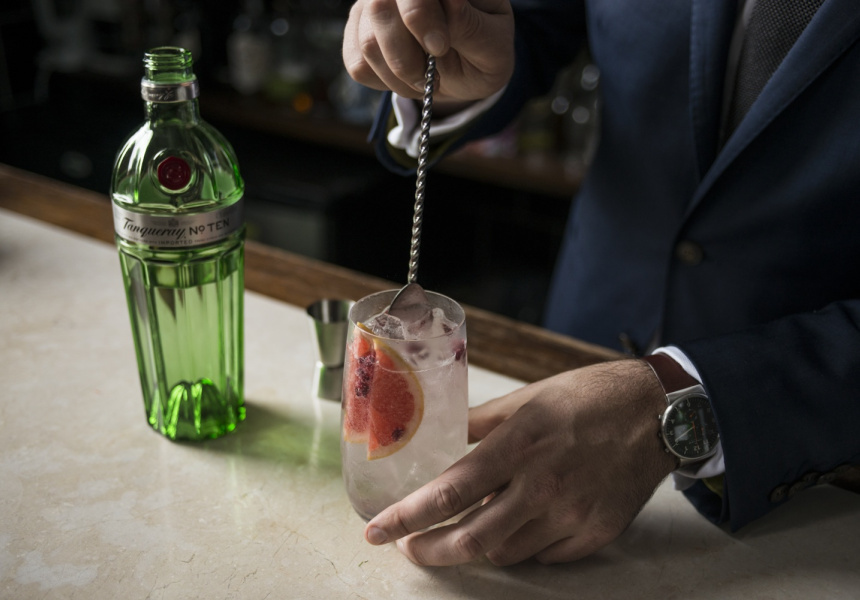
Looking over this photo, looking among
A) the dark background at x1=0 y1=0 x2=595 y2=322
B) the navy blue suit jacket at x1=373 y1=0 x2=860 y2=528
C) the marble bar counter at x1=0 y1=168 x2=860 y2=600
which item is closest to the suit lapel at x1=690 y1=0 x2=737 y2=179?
the navy blue suit jacket at x1=373 y1=0 x2=860 y2=528

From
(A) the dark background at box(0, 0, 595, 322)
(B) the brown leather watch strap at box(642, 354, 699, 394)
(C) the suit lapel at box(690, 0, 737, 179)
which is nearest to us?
(B) the brown leather watch strap at box(642, 354, 699, 394)

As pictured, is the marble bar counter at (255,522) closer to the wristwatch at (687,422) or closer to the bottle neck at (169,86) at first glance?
the wristwatch at (687,422)

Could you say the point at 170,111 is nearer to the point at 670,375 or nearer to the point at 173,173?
the point at 173,173

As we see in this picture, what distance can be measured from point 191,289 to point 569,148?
6.85ft

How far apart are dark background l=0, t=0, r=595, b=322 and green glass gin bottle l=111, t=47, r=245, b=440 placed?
192 cm

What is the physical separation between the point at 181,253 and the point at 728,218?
0.84 meters

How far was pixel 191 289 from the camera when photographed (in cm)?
94

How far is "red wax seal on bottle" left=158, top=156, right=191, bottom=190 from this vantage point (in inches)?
34.7

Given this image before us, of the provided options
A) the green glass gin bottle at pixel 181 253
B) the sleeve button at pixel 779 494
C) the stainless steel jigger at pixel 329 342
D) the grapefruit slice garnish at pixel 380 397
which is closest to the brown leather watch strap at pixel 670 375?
the sleeve button at pixel 779 494

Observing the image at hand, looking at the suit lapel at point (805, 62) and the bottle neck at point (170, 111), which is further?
the suit lapel at point (805, 62)

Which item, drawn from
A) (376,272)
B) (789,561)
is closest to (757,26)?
(789,561)

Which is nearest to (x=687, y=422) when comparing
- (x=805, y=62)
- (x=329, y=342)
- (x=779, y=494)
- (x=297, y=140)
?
(x=779, y=494)

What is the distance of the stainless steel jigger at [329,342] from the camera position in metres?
1.05

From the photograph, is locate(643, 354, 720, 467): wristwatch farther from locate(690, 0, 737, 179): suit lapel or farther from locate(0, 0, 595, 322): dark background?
locate(0, 0, 595, 322): dark background
